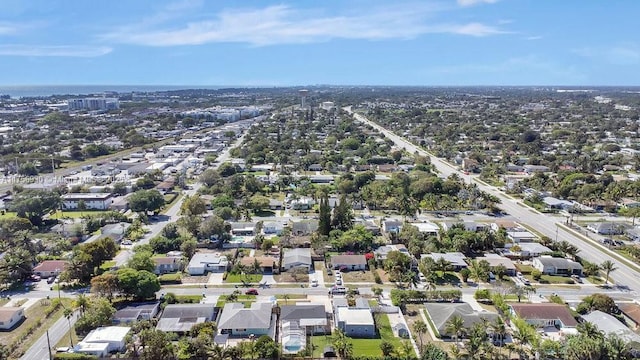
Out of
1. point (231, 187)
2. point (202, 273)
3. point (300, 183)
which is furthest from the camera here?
point (300, 183)

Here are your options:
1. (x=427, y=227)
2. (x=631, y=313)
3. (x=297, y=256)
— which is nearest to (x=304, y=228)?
(x=297, y=256)

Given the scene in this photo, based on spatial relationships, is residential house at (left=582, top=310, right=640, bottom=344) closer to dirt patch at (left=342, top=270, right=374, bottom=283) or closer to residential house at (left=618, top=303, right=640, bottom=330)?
residential house at (left=618, top=303, right=640, bottom=330)

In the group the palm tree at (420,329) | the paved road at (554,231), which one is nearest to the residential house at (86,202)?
the palm tree at (420,329)

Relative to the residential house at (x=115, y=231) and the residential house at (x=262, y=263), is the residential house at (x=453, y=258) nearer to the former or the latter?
the residential house at (x=262, y=263)

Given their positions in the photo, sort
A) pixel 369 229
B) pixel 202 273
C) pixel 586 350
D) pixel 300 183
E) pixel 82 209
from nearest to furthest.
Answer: pixel 586 350, pixel 202 273, pixel 369 229, pixel 82 209, pixel 300 183

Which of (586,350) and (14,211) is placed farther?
(14,211)

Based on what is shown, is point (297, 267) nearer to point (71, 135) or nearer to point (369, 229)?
point (369, 229)

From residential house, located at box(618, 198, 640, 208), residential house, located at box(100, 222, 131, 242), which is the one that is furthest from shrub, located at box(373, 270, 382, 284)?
residential house, located at box(618, 198, 640, 208)

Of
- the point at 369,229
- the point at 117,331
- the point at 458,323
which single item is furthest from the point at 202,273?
the point at 458,323
